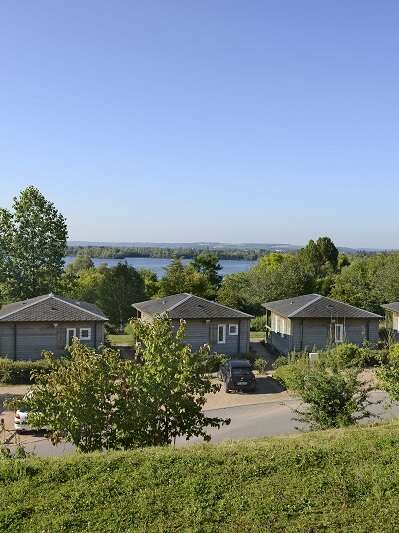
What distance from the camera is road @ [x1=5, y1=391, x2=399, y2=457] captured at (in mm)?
17578

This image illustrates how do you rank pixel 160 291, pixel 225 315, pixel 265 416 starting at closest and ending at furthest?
pixel 265 416, pixel 225 315, pixel 160 291

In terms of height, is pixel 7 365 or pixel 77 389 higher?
pixel 77 389

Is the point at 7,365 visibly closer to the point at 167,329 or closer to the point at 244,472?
the point at 167,329

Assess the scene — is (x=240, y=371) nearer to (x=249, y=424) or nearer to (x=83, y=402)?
(x=249, y=424)

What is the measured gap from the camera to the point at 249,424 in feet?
68.9

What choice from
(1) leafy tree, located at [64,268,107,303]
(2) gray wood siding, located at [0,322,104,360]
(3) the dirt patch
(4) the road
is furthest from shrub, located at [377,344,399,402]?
(1) leafy tree, located at [64,268,107,303]

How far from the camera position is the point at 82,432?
43.0 feet

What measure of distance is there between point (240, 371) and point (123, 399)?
45.8ft

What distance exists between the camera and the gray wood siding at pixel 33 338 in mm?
30844

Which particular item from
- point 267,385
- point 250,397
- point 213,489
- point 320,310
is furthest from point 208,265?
point 213,489

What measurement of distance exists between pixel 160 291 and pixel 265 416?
32322 millimetres

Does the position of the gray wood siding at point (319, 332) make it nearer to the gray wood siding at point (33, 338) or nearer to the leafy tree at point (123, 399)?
the gray wood siding at point (33, 338)

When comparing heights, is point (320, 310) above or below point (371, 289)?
below

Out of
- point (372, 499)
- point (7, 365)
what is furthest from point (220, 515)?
point (7, 365)
